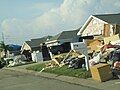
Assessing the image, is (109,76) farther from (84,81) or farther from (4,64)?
(4,64)

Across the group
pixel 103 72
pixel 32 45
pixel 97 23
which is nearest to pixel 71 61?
pixel 103 72

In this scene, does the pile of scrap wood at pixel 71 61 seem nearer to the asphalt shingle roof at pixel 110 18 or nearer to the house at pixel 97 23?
the house at pixel 97 23

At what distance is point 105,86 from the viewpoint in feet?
59.5

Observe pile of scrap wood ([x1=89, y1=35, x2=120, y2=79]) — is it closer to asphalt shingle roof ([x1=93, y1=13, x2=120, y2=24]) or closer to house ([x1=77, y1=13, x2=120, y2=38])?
house ([x1=77, y1=13, x2=120, y2=38])

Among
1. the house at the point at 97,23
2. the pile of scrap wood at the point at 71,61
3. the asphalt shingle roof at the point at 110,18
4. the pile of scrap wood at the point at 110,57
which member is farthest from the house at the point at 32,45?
the pile of scrap wood at the point at 110,57

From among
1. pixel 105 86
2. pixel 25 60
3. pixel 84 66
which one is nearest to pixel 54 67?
pixel 84 66

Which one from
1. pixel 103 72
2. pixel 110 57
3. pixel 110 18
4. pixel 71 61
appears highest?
pixel 110 18

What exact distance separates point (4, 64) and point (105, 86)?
40058 mm

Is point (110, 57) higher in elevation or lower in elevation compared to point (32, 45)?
higher

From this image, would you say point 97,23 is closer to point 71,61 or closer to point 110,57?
point 71,61

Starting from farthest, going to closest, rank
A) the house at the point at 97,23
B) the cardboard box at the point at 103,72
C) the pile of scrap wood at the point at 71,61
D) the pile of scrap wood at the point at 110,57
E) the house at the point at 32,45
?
the house at the point at 32,45 < the house at the point at 97,23 < the pile of scrap wood at the point at 71,61 < the pile of scrap wood at the point at 110,57 < the cardboard box at the point at 103,72

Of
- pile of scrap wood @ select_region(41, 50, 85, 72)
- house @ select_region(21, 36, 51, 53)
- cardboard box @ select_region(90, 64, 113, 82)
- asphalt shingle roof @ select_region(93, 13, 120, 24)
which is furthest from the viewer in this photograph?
house @ select_region(21, 36, 51, 53)

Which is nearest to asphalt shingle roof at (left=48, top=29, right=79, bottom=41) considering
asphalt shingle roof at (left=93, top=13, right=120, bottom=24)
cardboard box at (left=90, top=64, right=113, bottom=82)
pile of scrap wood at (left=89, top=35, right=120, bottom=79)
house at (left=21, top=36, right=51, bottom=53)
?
house at (left=21, top=36, right=51, bottom=53)

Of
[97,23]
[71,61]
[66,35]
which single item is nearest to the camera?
[71,61]
